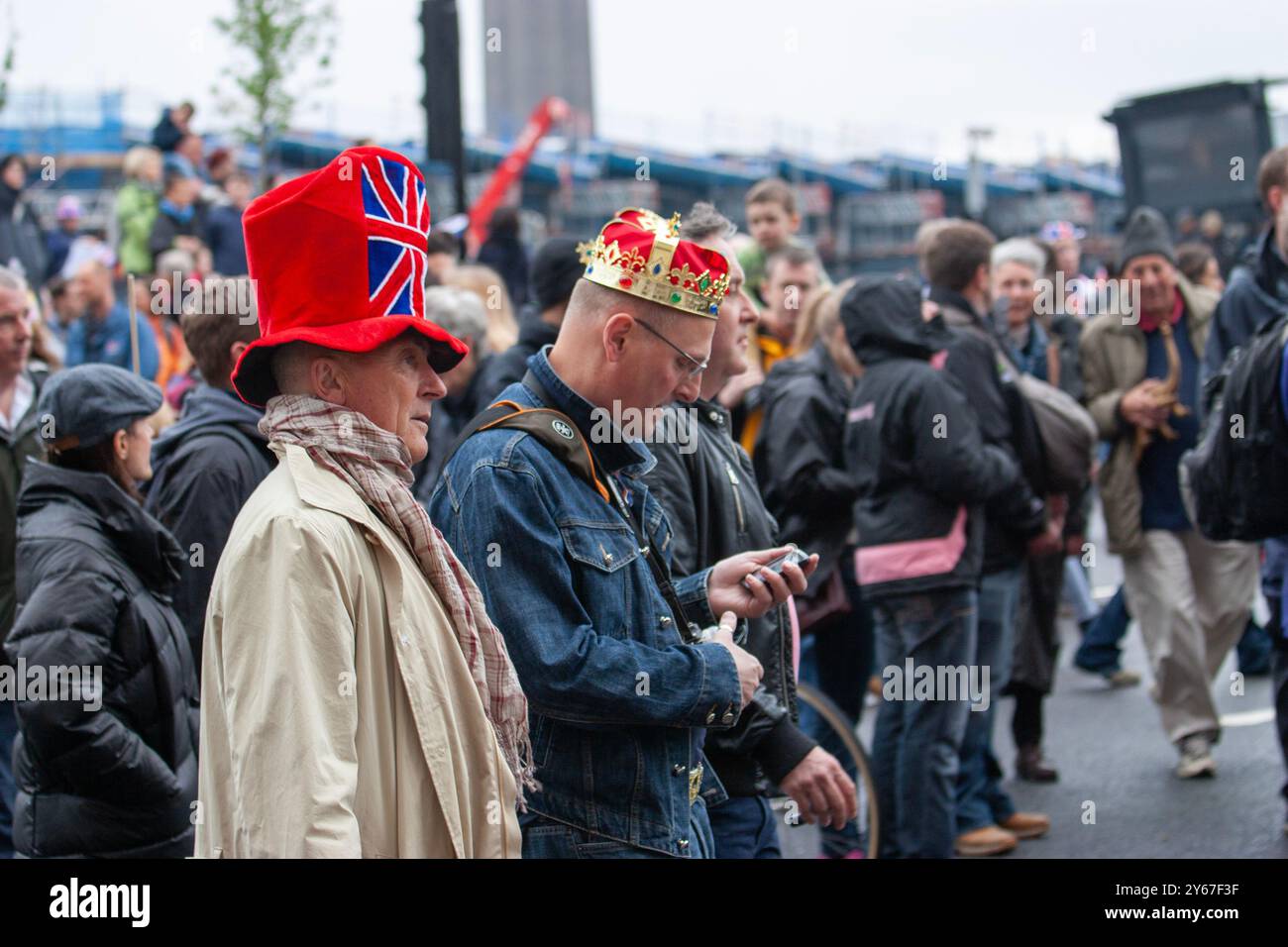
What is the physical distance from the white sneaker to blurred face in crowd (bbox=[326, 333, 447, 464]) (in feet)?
17.0

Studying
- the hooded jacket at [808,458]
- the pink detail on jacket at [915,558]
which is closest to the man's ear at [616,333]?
the pink detail on jacket at [915,558]

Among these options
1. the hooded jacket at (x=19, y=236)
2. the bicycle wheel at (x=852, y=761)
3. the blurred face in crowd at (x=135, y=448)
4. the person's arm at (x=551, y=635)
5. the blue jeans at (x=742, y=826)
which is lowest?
the bicycle wheel at (x=852, y=761)

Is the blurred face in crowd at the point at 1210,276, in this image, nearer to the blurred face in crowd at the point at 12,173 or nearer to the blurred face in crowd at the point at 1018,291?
the blurred face in crowd at the point at 1018,291

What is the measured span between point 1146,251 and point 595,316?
4807mm

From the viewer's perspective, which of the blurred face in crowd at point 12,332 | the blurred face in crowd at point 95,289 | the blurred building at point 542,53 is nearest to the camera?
the blurred face in crowd at point 12,332

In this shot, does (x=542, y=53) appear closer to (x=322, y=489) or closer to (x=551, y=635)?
(x=551, y=635)

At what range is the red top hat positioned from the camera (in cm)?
245

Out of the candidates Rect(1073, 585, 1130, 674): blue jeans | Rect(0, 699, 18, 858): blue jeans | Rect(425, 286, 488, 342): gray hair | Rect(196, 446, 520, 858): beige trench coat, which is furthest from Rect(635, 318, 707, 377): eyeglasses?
Rect(1073, 585, 1130, 674): blue jeans

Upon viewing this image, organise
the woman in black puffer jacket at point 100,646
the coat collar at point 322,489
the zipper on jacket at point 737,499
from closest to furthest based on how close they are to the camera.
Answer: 1. the coat collar at point 322,489
2. the woman in black puffer jacket at point 100,646
3. the zipper on jacket at point 737,499

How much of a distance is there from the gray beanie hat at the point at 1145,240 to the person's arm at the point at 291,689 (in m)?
5.78

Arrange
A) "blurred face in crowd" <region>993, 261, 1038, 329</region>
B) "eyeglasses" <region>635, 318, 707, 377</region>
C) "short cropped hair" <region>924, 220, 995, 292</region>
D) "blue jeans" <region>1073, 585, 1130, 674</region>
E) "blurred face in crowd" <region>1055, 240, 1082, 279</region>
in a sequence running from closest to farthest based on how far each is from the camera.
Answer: "eyeglasses" <region>635, 318, 707, 377</region> → "short cropped hair" <region>924, 220, 995, 292</region> → "blurred face in crowd" <region>993, 261, 1038, 329</region> → "blue jeans" <region>1073, 585, 1130, 674</region> → "blurred face in crowd" <region>1055, 240, 1082, 279</region>

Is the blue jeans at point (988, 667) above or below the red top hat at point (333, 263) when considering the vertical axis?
below

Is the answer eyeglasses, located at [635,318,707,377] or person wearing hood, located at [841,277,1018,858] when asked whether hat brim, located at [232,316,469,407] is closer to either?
eyeglasses, located at [635,318,707,377]

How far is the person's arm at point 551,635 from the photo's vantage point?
9.20ft
